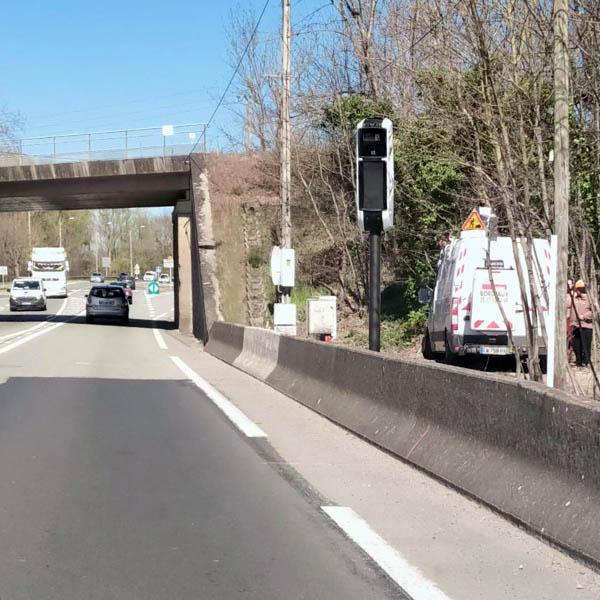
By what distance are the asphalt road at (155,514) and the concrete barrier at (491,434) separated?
1.18 m

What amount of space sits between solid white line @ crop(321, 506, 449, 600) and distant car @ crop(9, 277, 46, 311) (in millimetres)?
49178

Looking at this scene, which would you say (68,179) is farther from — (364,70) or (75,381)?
(75,381)

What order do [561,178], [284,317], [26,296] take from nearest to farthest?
1. [561,178]
2. [284,317]
3. [26,296]

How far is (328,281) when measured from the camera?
30.9 m

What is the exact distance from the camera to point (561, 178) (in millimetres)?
7516

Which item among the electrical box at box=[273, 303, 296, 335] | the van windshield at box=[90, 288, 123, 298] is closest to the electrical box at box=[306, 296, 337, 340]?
the electrical box at box=[273, 303, 296, 335]

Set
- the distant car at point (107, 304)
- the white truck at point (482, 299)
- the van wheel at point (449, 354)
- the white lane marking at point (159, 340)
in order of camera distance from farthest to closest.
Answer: the distant car at point (107, 304)
the white lane marking at point (159, 340)
the van wheel at point (449, 354)
the white truck at point (482, 299)

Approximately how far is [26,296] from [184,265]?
62.2ft

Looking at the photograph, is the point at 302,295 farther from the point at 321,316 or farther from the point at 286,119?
the point at 321,316

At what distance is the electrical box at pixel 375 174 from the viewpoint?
10.9 meters

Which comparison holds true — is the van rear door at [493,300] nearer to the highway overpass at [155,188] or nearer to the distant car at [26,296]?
the highway overpass at [155,188]

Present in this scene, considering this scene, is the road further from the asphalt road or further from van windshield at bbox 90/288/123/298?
van windshield at bbox 90/288/123/298

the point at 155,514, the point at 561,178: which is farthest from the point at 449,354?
the point at 155,514

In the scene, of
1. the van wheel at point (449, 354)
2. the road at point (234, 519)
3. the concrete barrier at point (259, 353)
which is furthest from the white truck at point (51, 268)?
the road at point (234, 519)
